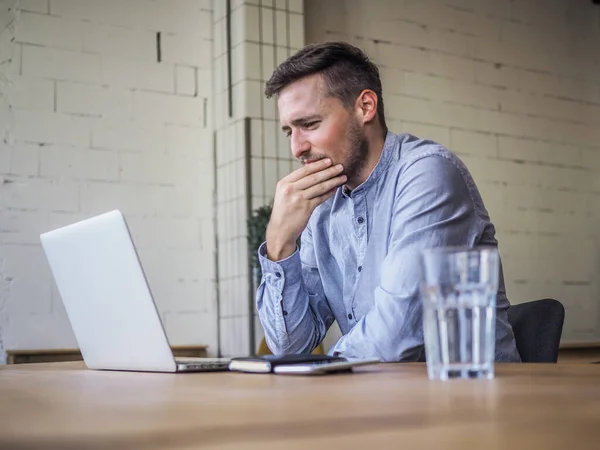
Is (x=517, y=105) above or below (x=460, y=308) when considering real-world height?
above

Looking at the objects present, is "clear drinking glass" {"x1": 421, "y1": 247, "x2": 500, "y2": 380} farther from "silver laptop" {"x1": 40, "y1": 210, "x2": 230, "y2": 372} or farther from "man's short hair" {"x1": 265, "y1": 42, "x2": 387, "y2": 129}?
"man's short hair" {"x1": 265, "y1": 42, "x2": 387, "y2": 129}

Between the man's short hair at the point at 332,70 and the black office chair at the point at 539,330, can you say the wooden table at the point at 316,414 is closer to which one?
the black office chair at the point at 539,330

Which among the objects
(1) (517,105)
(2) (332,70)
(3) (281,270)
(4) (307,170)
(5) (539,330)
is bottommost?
(5) (539,330)

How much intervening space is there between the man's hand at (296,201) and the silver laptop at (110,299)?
0.55 meters

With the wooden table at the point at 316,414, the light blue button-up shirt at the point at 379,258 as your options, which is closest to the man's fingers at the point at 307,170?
the light blue button-up shirt at the point at 379,258

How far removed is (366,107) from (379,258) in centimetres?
46

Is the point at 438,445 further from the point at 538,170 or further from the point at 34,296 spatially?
the point at 538,170

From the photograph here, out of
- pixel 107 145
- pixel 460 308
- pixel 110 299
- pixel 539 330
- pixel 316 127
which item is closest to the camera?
pixel 460 308

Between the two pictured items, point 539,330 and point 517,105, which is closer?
point 539,330

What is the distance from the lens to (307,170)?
2.09 meters

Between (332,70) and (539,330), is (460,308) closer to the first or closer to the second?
(539,330)

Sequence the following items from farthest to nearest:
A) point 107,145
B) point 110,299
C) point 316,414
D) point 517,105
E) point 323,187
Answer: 1. point 517,105
2. point 107,145
3. point 323,187
4. point 110,299
5. point 316,414

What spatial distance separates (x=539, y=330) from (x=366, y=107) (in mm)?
772

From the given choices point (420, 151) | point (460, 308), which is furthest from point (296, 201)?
point (460, 308)
